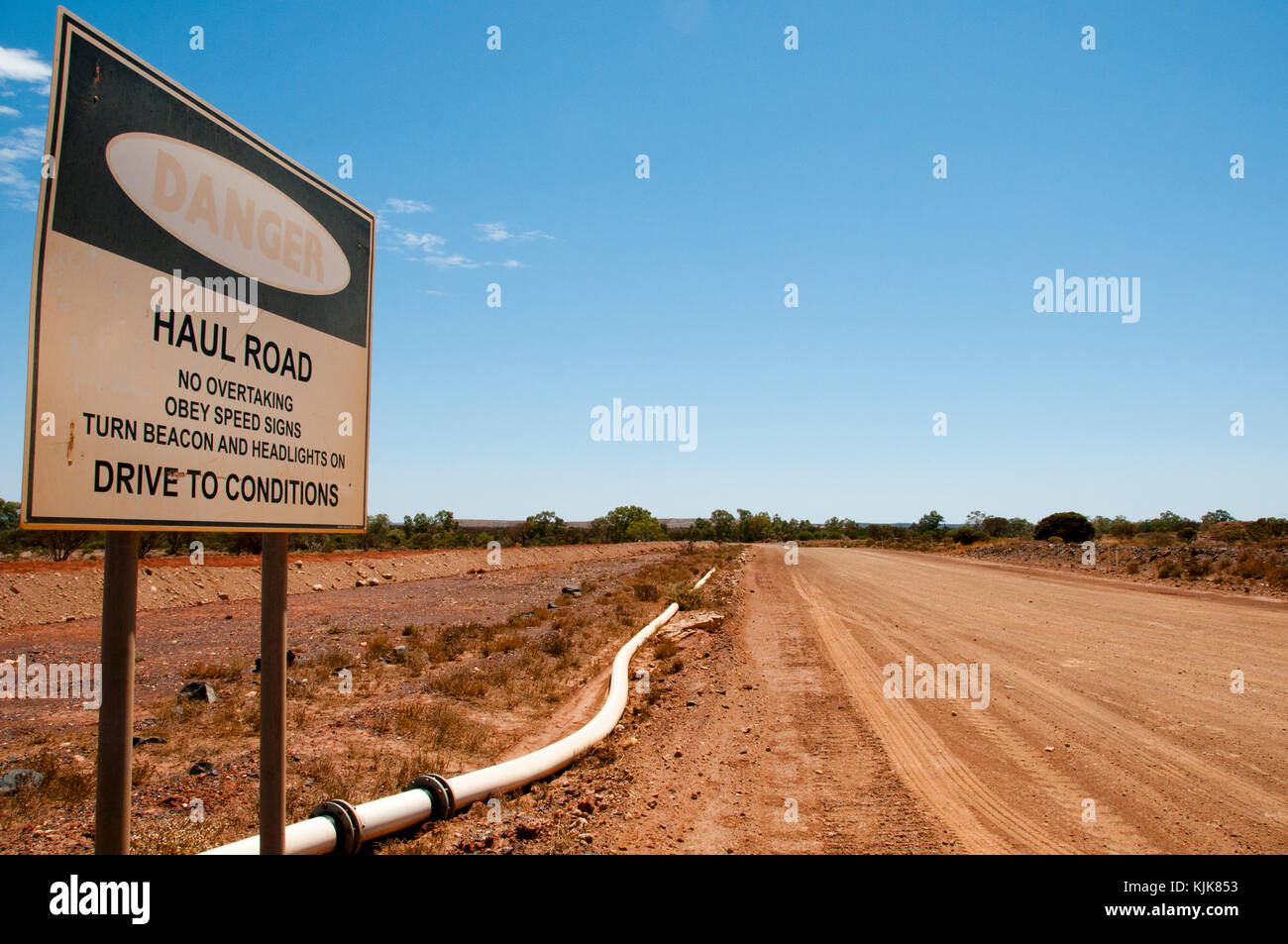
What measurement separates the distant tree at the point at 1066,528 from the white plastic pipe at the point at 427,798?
61194 millimetres

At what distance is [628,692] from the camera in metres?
9.95

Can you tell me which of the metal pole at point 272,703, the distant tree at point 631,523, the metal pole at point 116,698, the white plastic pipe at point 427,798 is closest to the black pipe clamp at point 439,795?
the white plastic pipe at point 427,798

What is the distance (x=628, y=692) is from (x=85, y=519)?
840cm

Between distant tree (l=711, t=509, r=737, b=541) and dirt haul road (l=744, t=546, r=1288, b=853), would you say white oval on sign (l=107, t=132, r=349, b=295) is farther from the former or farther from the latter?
distant tree (l=711, t=509, r=737, b=541)

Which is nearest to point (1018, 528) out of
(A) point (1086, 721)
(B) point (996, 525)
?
(B) point (996, 525)

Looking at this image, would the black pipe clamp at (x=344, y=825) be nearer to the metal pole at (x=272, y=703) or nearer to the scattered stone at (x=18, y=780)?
the metal pole at (x=272, y=703)

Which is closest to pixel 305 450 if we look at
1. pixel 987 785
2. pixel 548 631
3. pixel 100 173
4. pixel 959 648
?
pixel 100 173

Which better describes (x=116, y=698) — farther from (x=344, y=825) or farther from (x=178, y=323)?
(x=344, y=825)

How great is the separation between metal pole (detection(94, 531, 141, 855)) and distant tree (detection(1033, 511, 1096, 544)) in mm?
65864

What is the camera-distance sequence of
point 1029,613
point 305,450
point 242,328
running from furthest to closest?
point 1029,613
point 305,450
point 242,328

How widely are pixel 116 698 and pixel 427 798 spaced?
3.40m

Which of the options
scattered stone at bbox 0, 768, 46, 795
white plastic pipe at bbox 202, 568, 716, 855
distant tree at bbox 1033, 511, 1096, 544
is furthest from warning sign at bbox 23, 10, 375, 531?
A: distant tree at bbox 1033, 511, 1096, 544
